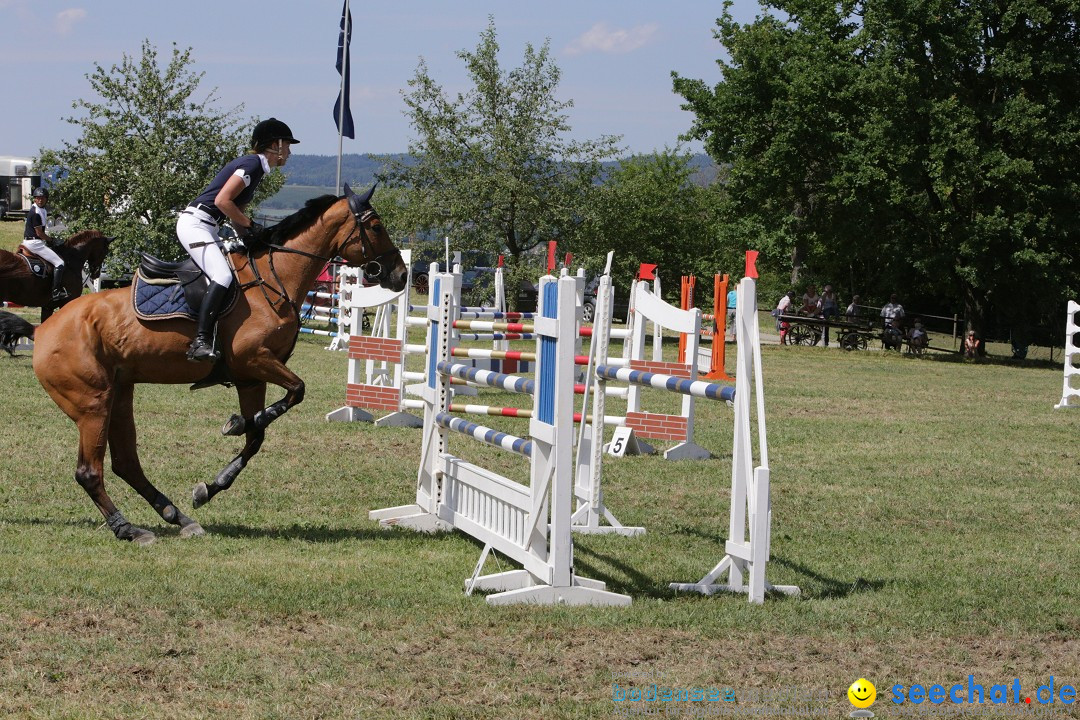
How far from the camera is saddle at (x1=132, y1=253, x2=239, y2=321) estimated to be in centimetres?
757

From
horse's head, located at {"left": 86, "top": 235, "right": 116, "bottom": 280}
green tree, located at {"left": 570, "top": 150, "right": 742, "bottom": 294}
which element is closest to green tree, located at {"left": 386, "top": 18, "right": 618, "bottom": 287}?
green tree, located at {"left": 570, "top": 150, "right": 742, "bottom": 294}

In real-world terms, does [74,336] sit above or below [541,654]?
above

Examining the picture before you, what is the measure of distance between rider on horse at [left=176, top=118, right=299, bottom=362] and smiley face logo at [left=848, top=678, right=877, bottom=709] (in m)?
4.52

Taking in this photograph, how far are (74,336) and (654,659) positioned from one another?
171 inches

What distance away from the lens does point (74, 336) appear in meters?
7.53

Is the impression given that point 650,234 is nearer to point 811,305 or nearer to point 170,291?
A: point 811,305

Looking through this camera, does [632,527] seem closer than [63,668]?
No

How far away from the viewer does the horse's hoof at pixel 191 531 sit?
25.0 feet

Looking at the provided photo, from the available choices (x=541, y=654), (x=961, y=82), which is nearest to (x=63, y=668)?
(x=541, y=654)

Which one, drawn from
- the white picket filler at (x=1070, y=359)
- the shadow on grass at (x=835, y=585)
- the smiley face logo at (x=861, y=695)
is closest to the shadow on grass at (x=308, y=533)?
the shadow on grass at (x=835, y=585)

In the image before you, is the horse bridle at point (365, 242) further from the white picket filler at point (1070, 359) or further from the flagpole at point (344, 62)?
the flagpole at point (344, 62)

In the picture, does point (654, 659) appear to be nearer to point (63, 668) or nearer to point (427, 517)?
point (63, 668)

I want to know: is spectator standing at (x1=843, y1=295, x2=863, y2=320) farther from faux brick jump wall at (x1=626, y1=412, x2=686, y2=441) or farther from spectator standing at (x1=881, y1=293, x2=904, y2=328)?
faux brick jump wall at (x1=626, y1=412, x2=686, y2=441)

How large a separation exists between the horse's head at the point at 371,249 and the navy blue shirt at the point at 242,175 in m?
0.63
